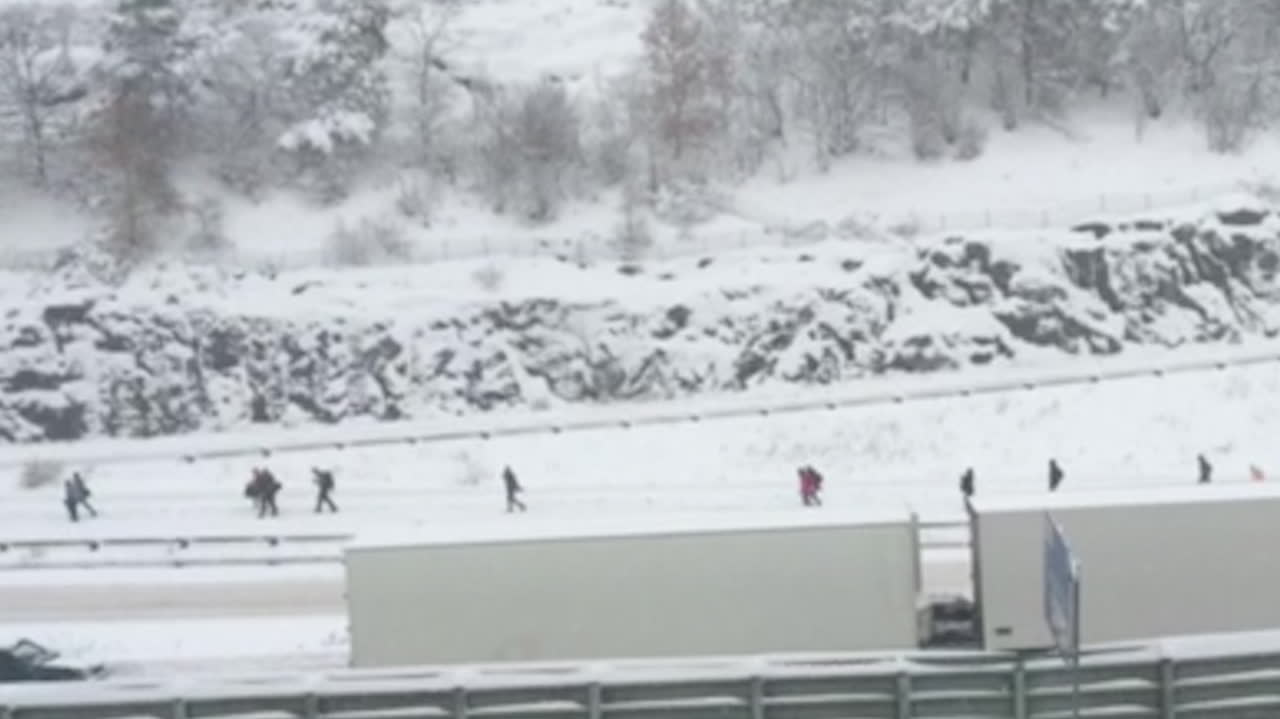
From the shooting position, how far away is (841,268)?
118 ft

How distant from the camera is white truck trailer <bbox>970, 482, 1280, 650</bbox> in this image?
15680 mm

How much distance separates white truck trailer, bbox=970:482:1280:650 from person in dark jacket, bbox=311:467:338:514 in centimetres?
1524

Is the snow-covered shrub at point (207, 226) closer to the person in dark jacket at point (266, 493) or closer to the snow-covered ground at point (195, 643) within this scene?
the person in dark jacket at point (266, 493)

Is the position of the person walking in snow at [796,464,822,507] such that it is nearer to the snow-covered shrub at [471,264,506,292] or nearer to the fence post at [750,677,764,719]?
the snow-covered shrub at [471,264,506,292]

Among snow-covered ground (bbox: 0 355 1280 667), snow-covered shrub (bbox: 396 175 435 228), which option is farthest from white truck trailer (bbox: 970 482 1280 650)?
snow-covered shrub (bbox: 396 175 435 228)

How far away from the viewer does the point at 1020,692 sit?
38.7ft

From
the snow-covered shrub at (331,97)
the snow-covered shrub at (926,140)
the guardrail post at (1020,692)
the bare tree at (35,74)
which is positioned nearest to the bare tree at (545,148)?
the snow-covered shrub at (331,97)

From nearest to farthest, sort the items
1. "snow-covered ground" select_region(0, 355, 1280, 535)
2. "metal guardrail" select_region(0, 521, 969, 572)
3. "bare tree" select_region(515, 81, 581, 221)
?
"metal guardrail" select_region(0, 521, 969, 572)
"snow-covered ground" select_region(0, 355, 1280, 535)
"bare tree" select_region(515, 81, 581, 221)

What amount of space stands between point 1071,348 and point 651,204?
39.9 ft

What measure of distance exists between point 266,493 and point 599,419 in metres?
8.54

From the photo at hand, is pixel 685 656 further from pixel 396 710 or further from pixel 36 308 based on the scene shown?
pixel 36 308

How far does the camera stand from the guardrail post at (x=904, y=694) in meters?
11.9

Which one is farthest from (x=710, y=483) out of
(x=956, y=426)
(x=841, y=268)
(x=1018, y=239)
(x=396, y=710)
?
(x=396, y=710)

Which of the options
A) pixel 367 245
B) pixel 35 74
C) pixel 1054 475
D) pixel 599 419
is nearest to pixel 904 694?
pixel 1054 475
